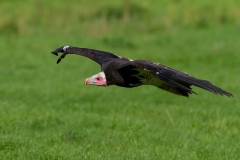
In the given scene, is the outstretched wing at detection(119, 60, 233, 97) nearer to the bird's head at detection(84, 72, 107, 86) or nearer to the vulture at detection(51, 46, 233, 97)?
the vulture at detection(51, 46, 233, 97)

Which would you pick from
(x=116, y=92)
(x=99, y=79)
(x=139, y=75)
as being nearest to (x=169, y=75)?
(x=139, y=75)

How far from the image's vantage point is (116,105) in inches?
385

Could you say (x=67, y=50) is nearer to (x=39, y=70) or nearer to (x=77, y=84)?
(x=77, y=84)

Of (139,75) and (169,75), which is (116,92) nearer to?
(139,75)

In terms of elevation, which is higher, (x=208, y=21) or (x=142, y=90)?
(x=208, y=21)

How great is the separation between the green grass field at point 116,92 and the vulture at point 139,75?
788 millimetres

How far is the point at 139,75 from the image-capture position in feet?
20.0

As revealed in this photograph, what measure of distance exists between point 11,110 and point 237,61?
7.89m

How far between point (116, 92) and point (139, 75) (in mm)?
5203

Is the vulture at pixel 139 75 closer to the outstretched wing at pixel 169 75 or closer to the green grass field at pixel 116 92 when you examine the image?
the outstretched wing at pixel 169 75

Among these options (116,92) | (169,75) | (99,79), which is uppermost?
(116,92)

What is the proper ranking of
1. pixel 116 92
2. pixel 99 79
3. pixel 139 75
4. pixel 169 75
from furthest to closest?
1. pixel 116 92
2. pixel 99 79
3. pixel 139 75
4. pixel 169 75

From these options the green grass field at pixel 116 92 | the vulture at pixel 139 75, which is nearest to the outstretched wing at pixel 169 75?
the vulture at pixel 139 75

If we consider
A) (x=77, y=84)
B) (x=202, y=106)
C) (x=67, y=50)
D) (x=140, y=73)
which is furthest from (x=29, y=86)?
(x=140, y=73)
